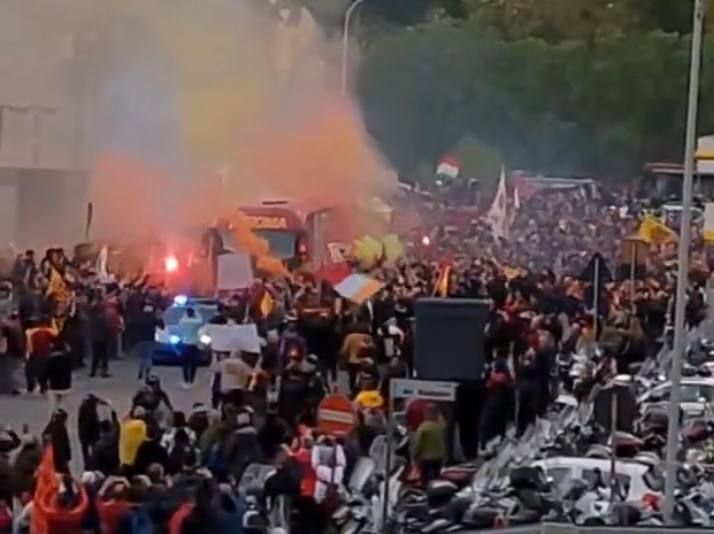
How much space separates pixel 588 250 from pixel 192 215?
9.77 m

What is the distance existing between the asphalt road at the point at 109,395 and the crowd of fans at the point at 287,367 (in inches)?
7.9

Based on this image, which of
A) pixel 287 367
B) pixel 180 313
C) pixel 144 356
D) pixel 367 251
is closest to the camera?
pixel 287 367

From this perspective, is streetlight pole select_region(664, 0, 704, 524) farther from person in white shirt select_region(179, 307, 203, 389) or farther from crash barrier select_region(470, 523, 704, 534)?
person in white shirt select_region(179, 307, 203, 389)

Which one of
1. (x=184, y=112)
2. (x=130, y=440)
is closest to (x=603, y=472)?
(x=130, y=440)

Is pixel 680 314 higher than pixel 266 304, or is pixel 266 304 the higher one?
pixel 680 314

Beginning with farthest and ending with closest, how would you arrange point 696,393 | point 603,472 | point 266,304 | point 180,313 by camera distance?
point 180,313 < point 266,304 < point 696,393 < point 603,472

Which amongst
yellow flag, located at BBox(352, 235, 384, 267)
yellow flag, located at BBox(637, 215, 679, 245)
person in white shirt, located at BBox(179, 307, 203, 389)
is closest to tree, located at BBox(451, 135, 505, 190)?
yellow flag, located at BBox(637, 215, 679, 245)

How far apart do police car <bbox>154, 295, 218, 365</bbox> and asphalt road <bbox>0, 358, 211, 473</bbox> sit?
211mm

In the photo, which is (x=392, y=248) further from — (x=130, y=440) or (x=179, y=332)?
(x=130, y=440)

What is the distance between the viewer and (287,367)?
1834cm

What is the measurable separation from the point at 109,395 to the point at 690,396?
6684mm

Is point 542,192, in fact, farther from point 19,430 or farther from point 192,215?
point 19,430

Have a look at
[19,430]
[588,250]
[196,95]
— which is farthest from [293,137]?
[19,430]

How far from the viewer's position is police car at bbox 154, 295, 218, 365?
24469 millimetres
